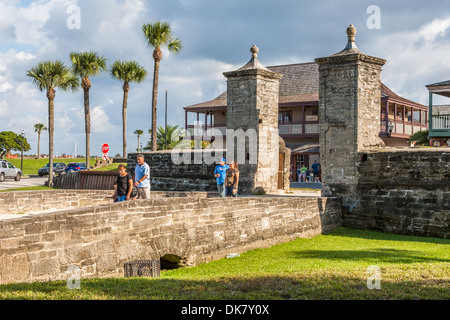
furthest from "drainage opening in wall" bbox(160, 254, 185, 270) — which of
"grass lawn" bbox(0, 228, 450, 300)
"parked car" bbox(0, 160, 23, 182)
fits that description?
"parked car" bbox(0, 160, 23, 182)

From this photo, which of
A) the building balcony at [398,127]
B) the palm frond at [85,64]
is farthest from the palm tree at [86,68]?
the building balcony at [398,127]

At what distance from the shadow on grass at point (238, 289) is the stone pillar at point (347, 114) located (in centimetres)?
893

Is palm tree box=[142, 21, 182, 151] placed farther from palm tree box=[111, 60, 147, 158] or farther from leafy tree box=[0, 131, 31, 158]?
leafy tree box=[0, 131, 31, 158]

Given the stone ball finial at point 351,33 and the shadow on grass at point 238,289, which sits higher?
the stone ball finial at point 351,33

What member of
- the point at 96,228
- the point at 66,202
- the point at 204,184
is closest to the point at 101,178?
the point at 204,184

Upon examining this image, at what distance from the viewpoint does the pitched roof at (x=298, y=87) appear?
3750 cm

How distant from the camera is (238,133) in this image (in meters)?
19.1

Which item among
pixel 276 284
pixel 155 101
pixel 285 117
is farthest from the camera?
pixel 285 117

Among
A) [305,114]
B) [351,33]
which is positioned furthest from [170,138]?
[351,33]

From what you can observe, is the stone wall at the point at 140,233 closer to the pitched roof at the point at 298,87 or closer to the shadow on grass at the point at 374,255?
the shadow on grass at the point at 374,255

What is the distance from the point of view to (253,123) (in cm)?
1886

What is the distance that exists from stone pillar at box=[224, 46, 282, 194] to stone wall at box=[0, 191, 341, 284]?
4.56 m

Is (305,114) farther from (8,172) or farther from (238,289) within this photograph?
(238,289)

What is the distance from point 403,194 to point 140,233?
9.10 meters
